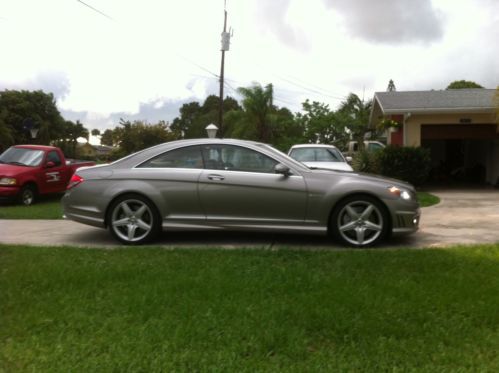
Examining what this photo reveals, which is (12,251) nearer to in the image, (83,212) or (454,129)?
(83,212)

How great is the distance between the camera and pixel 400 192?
6.43 metres

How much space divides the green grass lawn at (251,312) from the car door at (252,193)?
84cm

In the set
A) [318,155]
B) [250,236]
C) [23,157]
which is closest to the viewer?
[250,236]

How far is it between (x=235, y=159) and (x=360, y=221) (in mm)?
1792

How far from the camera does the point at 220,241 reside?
6859 mm

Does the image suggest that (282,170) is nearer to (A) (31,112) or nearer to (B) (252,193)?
(B) (252,193)

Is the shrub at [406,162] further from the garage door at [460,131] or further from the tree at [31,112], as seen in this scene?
the tree at [31,112]

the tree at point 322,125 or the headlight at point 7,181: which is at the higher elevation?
the tree at point 322,125

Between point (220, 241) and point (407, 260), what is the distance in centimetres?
255

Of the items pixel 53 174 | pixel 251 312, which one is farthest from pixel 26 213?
pixel 251 312

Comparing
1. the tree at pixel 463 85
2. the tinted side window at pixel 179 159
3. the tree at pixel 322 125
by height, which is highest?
the tree at pixel 463 85

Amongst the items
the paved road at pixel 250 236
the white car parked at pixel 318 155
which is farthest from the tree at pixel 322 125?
the paved road at pixel 250 236

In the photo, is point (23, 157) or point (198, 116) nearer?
point (23, 157)

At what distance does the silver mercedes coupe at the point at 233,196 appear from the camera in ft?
20.9
